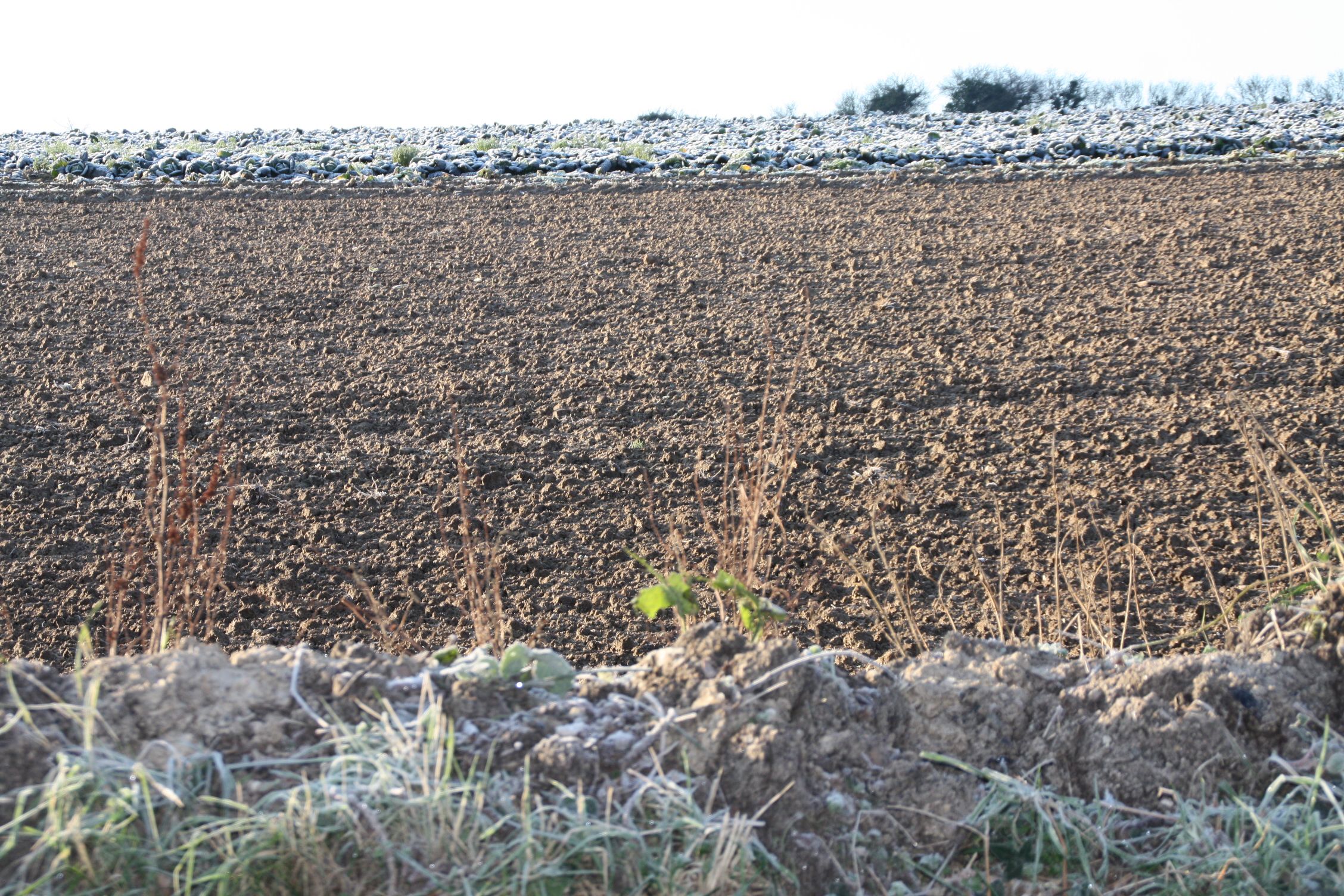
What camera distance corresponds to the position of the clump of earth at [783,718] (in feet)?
6.53

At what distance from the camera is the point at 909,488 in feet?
15.6

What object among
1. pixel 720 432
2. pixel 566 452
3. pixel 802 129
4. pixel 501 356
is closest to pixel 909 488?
pixel 720 432

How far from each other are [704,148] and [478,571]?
38.3 ft

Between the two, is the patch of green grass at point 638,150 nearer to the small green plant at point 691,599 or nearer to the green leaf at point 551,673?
the small green plant at point 691,599

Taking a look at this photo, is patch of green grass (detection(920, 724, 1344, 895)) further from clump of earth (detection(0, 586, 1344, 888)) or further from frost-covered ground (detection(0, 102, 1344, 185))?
frost-covered ground (detection(0, 102, 1344, 185))

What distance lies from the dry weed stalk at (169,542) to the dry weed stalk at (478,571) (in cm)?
60

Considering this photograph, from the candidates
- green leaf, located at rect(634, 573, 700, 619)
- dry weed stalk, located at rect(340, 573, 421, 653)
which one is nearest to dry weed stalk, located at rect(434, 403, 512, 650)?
dry weed stalk, located at rect(340, 573, 421, 653)

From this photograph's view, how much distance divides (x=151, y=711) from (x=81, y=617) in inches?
87.7

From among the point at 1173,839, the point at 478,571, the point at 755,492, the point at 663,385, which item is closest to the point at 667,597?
the point at 755,492

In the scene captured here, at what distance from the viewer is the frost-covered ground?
41.4ft

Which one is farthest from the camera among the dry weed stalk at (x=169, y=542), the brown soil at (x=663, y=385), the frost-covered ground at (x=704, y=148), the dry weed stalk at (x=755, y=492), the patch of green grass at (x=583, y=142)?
the patch of green grass at (x=583, y=142)

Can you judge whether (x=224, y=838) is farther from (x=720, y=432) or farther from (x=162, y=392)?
(x=720, y=432)

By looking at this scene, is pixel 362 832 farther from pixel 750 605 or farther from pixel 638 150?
pixel 638 150

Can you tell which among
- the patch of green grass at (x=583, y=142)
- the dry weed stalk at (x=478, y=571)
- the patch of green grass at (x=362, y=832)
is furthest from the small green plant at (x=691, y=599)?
the patch of green grass at (x=583, y=142)
